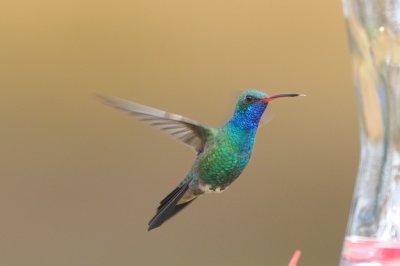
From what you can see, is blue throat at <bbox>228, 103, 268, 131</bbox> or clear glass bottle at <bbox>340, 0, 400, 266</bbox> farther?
blue throat at <bbox>228, 103, 268, 131</bbox>

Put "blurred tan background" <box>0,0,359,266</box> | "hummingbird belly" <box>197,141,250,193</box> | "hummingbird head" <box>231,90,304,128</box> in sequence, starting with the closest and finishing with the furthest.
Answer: "hummingbird head" <box>231,90,304,128</box> → "hummingbird belly" <box>197,141,250,193</box> → "blurred tan background" <box>0,0,359,266</box>

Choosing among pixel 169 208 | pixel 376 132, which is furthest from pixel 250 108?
pixel 376 132

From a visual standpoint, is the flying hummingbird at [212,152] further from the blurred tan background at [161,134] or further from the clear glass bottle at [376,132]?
the blurred tan background at [161,134]

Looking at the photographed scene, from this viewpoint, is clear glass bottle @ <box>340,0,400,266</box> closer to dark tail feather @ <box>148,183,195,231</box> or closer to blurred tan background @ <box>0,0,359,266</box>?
dark tail feather @ <box>148,183,195,231</box>

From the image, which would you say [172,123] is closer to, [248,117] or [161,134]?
[248,117]

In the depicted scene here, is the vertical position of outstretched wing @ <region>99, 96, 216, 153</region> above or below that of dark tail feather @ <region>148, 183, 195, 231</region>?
above

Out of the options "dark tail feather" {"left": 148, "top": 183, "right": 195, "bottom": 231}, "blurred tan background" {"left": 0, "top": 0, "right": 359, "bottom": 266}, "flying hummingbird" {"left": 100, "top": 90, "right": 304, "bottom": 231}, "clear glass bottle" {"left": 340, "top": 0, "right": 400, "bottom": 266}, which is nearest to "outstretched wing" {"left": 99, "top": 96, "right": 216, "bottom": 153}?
"flying hummingbird" {"left": 100, "top": 90, "right": 304, "bottom": 231}

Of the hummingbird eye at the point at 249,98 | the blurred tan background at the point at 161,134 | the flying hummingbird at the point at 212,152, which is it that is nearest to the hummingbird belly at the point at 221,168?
the flying hummingbird at the point at 212,152

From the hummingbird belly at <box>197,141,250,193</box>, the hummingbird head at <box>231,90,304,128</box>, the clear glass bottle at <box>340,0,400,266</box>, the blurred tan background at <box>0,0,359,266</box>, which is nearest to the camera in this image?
the clear glass bottle at <box>340,0,400,266</box>

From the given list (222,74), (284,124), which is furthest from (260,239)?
(222,74)
